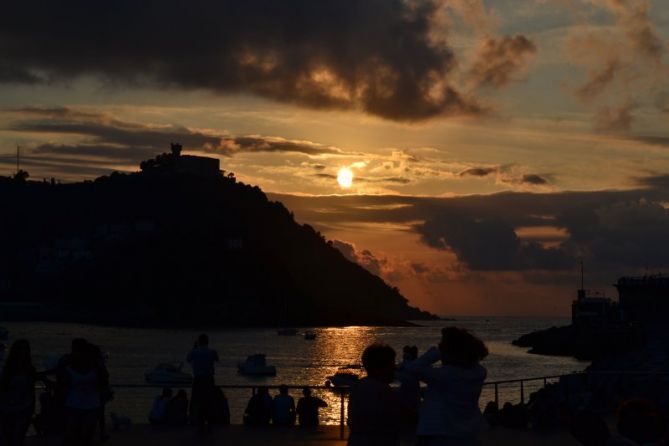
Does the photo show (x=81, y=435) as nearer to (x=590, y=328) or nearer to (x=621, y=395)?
(x=621, y=395)

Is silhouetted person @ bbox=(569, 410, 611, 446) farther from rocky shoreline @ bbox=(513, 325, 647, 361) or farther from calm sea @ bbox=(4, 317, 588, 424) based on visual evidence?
rocky shoreline @ bbox=(513, 325, 647, 361)

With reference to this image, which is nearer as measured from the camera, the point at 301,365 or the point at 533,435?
the point at 533,435

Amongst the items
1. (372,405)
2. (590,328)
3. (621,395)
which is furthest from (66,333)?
(372,405)

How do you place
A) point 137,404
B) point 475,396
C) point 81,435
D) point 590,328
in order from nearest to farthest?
point 475,396
point 81,435
point 137,404
point 590,328

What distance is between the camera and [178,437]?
17.1 metres

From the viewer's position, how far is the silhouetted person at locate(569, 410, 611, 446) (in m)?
6.87

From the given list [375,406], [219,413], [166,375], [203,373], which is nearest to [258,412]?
[219,413]

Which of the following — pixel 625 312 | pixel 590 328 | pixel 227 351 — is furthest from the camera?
pixel 227 351

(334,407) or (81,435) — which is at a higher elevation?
(81,435)

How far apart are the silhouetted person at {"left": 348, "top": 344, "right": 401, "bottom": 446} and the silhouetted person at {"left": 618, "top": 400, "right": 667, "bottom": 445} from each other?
2.01 meters

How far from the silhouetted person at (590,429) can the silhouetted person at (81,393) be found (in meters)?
6.13

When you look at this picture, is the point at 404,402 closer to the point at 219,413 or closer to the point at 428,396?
the point at 428,396

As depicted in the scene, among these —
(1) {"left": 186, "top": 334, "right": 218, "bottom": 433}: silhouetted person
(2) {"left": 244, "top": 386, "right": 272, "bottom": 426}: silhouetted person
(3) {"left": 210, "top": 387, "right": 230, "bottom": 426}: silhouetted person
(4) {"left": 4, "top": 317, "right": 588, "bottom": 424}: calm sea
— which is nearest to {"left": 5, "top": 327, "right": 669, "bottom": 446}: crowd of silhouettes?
(1) {"left": 186, "top": 334, "right": 218, "bottom": 433}: silhouetted person

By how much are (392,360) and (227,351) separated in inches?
5214
